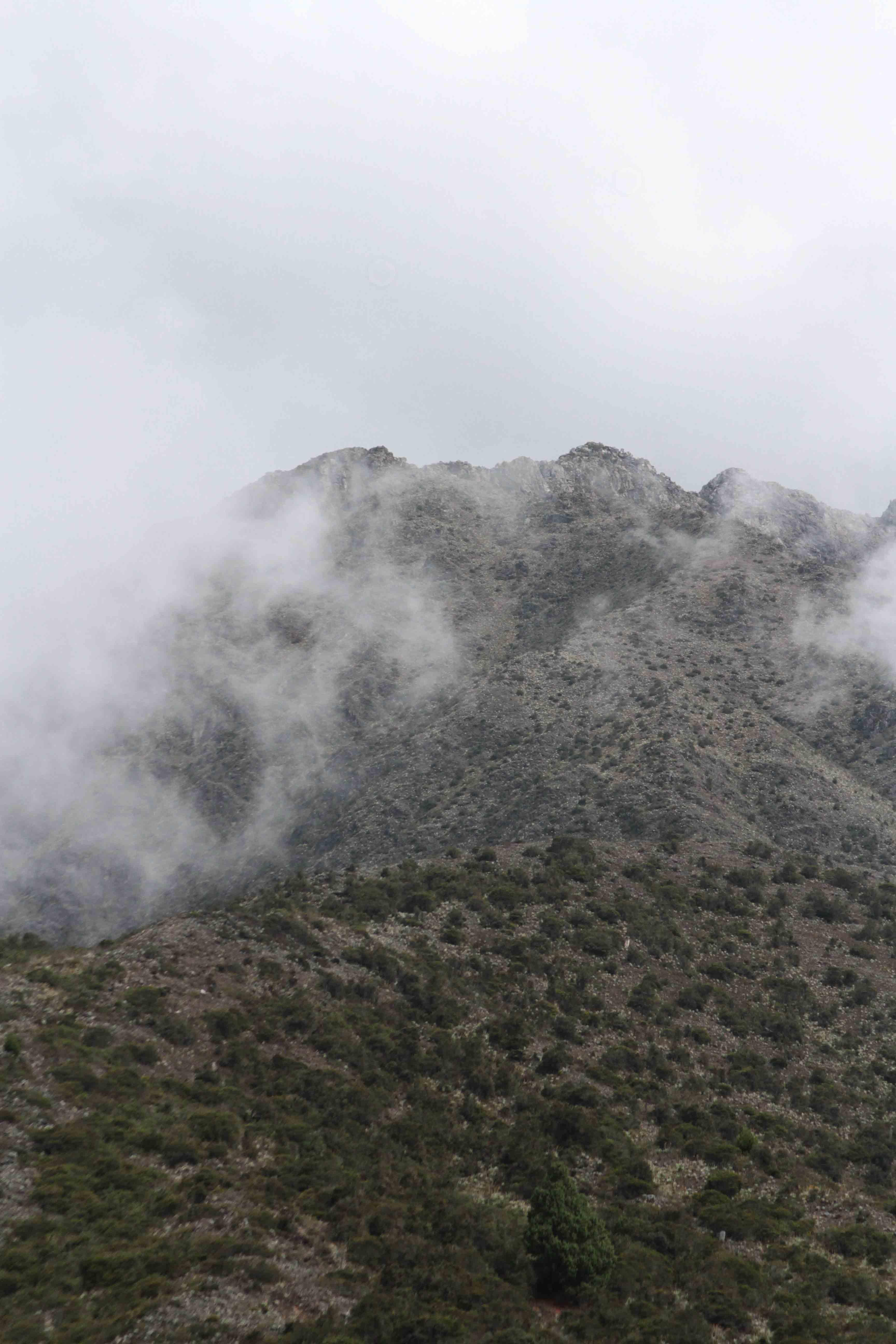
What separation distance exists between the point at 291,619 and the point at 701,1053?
81899 millimetres

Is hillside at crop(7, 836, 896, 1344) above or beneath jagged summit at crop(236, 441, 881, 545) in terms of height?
beneath

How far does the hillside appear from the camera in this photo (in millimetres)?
24016

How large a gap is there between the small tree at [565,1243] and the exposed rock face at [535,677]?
39.5 metres

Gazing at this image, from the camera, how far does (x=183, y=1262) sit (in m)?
23.0

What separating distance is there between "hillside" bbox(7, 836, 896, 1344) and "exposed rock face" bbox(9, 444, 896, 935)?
410 inches

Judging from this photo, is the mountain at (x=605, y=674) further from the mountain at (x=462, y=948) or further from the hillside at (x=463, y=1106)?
the hillside at (x=463, y=1106)

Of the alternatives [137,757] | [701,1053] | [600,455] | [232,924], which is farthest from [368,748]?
[600,455]

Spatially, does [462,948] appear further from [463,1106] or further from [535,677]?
[535,677]

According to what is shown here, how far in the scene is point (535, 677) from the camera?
298ft

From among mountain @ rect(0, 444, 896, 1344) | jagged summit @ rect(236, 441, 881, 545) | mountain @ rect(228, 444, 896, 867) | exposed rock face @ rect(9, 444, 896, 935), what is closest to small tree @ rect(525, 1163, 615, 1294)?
mountain @ rect(0, 444, 896, 1344)

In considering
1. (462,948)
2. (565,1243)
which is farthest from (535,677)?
(565,1243)

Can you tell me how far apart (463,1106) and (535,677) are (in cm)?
5570

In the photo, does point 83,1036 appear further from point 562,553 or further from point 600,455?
point 600,455

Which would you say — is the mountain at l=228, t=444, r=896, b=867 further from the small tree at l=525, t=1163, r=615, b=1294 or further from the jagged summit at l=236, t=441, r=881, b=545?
the small tree at l=525, t=1163, r=615, b=1294
